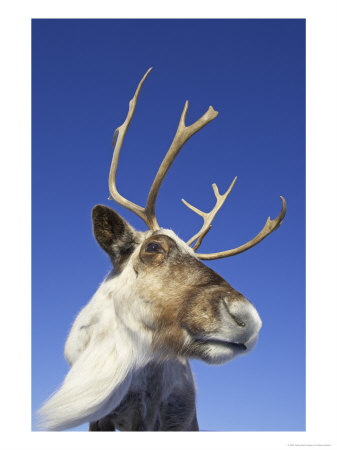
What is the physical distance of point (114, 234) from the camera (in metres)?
4.88

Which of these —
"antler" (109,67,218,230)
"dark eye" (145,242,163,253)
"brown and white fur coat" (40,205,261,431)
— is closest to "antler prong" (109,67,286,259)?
"antler" (109,67,218,230)

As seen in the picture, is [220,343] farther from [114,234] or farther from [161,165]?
[161,165]

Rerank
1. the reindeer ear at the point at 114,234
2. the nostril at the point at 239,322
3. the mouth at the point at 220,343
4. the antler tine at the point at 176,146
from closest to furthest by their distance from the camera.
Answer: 1. the nostril at the point at 239,322
2. the mouth at the point at 220,343
3. the reindeer ear at the point at 114,234
4. the antler tine at the point at 176,146

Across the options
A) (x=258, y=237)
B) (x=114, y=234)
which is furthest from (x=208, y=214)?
(x=114, y=234)

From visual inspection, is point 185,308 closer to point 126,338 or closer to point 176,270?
point 176,270

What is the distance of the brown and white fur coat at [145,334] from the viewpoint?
3.97 meters

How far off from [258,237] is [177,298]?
1.63 m

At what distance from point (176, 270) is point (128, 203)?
132cm

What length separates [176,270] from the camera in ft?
14.5

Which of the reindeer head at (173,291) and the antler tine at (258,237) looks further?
the antler tine at (258,237)

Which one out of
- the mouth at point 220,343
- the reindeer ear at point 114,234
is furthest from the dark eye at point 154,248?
the mouth at point 220,343

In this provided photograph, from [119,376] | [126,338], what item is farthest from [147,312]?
[119,376]

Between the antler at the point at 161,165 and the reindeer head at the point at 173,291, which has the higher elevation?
the antler at the point at 161,165

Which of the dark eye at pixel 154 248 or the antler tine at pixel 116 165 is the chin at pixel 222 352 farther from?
the antler tine at pixel 116 165
